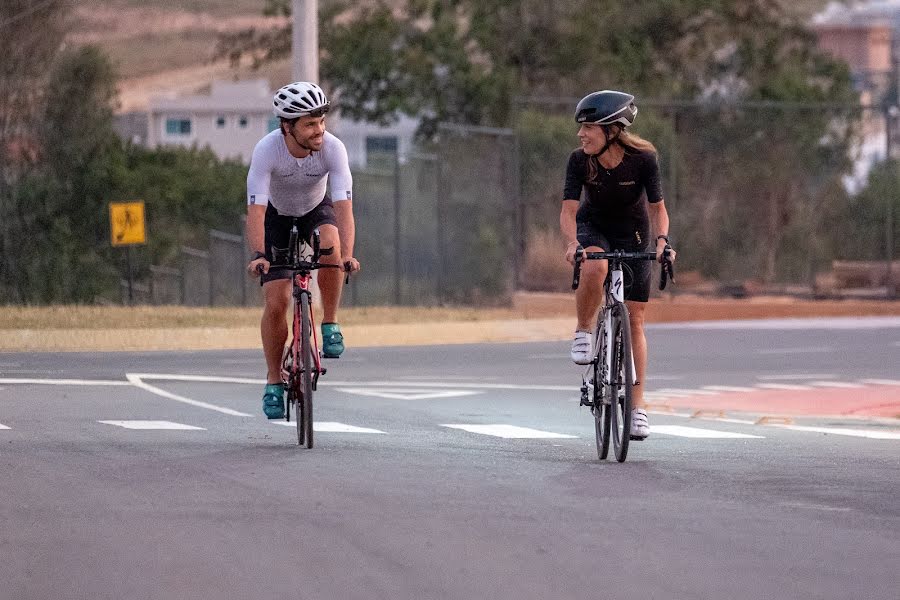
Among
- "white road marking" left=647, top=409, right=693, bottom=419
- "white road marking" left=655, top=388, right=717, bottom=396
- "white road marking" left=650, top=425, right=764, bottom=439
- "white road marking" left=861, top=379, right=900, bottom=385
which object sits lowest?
"white road marking" left=861, top=379, right=900, bottom=385

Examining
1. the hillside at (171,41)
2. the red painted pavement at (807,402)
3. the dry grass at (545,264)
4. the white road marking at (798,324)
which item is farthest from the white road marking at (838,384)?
the hillside at (171,41)

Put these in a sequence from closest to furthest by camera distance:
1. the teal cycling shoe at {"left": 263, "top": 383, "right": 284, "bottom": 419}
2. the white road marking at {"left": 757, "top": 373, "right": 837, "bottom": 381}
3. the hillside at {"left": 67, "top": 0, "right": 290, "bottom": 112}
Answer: the teal cycling shoe at {"left": 263, "top": 383, "right": 284, "bottom": 419}, the white road marking at {"left": 757, "top": 373, "right": 837, "bottom": 381}, the hillside at {"left": 67, "top": 0, "right": 290, "bottom": 112}

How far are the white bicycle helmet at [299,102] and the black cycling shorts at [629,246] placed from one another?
1521 mm

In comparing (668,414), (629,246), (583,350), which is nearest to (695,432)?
(668,414)

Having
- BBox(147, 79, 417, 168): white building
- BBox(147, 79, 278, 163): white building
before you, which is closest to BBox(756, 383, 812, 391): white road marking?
BBox(147, 79, 417, 168): white building

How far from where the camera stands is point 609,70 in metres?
50.4

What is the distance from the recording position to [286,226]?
1165 cm

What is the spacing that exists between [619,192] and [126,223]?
23924mm

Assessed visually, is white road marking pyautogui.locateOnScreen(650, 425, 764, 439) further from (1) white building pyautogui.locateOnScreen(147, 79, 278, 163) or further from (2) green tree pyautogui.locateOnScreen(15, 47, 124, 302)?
(1) white building pyautogui.locateOnScreen(147, 79, 278, 163)

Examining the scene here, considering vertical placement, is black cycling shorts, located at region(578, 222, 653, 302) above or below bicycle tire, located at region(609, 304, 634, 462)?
above

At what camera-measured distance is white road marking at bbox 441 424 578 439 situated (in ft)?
41.5

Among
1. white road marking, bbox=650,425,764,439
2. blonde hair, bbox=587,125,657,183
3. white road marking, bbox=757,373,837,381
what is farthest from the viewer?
white road marking, bbox=757,373,837,381

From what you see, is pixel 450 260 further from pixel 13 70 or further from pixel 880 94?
pixel 880 94

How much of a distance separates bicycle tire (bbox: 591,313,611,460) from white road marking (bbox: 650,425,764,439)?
1.85m
